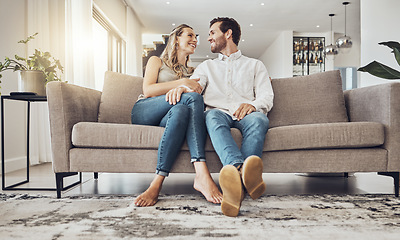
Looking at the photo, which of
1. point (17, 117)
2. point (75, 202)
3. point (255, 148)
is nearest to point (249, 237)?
point (255, 148)

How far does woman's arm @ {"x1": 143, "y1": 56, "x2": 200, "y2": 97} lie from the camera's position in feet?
6.01

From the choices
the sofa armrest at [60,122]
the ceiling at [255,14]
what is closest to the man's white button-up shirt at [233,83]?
the sofa armrest at [60,122]

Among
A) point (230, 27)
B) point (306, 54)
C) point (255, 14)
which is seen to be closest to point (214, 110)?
point (230, 27)

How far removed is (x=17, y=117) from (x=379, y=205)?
301 cm

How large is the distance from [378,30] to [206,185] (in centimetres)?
356

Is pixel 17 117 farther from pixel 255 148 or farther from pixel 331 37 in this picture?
pixel 331 37

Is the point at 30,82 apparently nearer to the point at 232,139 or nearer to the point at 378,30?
the point at 232,139

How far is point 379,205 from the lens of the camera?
4.66 ft

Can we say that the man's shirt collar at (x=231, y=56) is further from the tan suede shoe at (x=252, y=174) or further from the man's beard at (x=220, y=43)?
the tan suede shoe at (x=252, y=174)

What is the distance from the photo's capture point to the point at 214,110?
1632mm

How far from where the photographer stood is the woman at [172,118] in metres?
1.46

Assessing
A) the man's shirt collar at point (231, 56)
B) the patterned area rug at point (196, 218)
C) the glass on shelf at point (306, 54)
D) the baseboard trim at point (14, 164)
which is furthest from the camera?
the glass on shelf at point (306, 54)

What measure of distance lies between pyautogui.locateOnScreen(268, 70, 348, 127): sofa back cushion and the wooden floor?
44 centimetres

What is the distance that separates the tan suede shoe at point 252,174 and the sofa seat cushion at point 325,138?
467mm
